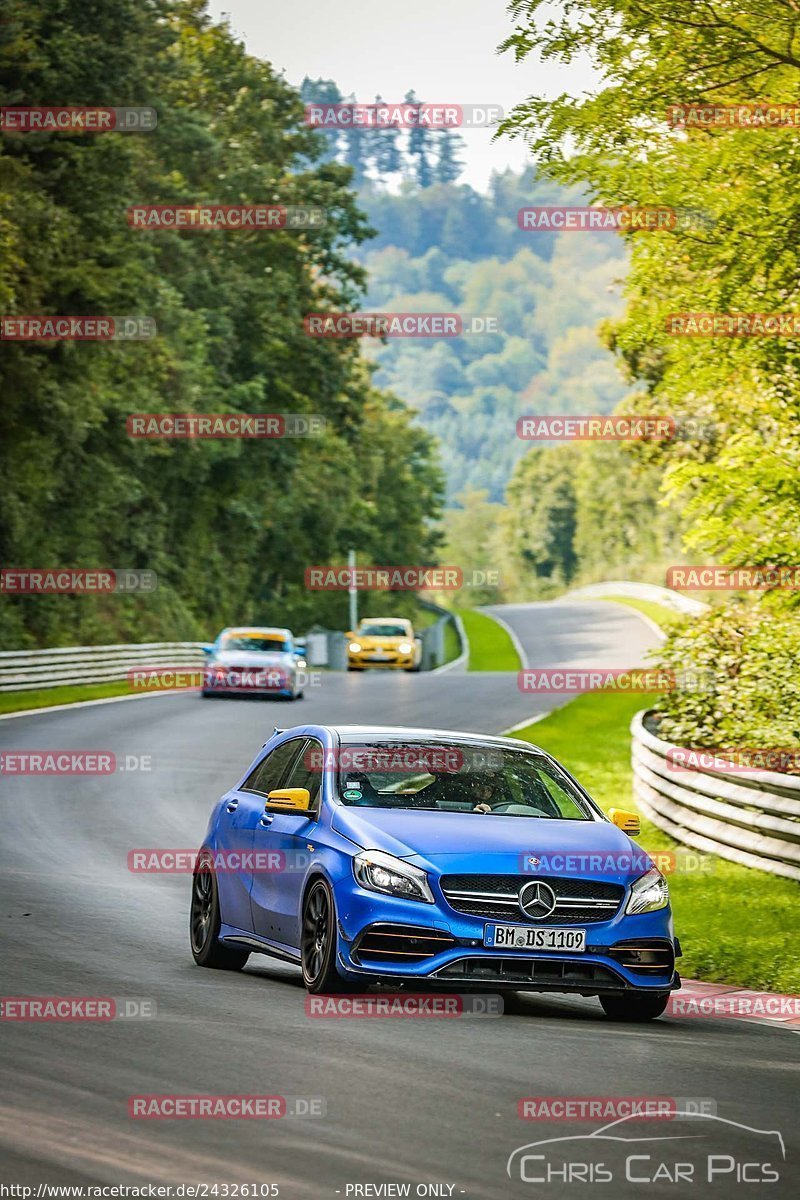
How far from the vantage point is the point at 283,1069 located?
8.09 meters

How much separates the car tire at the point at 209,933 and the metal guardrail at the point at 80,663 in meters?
29.3

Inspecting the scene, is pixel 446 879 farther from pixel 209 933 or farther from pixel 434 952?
pixel 209 933

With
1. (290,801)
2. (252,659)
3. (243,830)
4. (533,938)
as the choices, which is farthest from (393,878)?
(252,659)

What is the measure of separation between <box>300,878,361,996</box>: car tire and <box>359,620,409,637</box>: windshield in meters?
48.0

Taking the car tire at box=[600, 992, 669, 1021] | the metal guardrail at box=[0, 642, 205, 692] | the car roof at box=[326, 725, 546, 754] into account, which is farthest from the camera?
the metal guardrail at box=[0, 642, 205, 692]

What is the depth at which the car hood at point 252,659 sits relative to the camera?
4244 cm

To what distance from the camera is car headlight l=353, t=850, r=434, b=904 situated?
32.7 feet

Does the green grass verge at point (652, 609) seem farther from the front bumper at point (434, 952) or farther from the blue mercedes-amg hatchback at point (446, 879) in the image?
the front bumper at point (434, 952)

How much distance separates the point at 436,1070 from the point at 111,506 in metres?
51.9

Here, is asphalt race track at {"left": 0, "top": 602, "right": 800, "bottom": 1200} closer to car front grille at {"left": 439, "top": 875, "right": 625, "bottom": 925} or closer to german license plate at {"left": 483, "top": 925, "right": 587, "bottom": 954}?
german license plate at {"left": 483, "top": 925, "right": 587, "bottom": 954}

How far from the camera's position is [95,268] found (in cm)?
4197

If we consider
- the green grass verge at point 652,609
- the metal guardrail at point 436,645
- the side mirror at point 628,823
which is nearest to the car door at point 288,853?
the side mirror at point 628,823

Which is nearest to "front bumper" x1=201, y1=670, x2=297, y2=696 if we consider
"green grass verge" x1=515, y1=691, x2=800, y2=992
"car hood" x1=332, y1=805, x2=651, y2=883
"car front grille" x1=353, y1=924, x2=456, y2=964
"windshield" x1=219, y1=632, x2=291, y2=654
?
"windshield" x1=219, y1=632, x2=291, y2=654

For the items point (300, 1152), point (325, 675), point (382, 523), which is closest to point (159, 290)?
point (325, 675)
